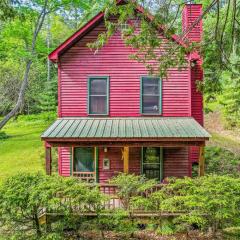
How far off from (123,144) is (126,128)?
1000mm

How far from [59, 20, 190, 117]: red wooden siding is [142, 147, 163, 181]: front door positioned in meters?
1.62

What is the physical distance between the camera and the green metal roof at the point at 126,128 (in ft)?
35.5

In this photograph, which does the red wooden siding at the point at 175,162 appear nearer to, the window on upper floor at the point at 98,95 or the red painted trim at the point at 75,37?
the window on upper floor at the point at 98,95

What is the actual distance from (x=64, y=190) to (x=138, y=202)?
1.98 meters

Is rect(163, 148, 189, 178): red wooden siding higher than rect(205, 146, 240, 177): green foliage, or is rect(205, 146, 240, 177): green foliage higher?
rect(163, 148, 189, 178): red wooden siding

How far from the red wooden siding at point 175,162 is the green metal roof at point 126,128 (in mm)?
1370

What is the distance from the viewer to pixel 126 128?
461 inches

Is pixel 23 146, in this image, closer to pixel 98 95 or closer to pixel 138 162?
pixel 98 95

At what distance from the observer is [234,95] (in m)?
22.3

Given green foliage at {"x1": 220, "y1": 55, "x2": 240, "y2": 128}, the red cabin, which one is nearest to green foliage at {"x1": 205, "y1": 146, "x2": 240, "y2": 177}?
the red cabin

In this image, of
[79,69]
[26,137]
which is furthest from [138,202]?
[26,137]

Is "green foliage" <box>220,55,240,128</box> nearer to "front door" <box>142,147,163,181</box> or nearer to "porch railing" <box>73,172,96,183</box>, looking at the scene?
"front door" <box>142,147,163,181</box>

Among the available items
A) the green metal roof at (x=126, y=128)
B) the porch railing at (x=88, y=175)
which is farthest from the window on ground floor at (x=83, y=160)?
the green metal roof at (x=126, y=128)

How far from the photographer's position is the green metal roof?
10.8 meters
